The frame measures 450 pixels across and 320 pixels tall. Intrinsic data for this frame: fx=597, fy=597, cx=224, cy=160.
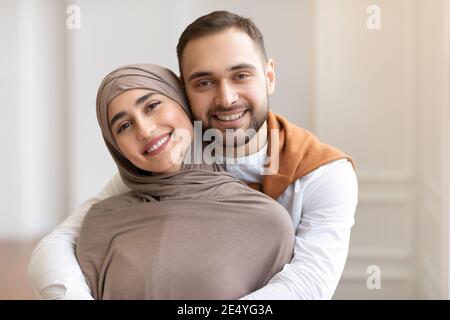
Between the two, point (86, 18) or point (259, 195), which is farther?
point (86, 18)

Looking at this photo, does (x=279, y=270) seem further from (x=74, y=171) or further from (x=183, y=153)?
(x=74, y=171)

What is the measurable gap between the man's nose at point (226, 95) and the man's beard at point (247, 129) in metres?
0.02

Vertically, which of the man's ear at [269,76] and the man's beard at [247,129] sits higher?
the man's ear at [269,76]

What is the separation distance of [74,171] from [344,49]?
2.23 feet

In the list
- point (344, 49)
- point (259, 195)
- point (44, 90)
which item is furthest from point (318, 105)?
point (44, 90)

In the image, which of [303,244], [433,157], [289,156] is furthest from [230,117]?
[433,157]

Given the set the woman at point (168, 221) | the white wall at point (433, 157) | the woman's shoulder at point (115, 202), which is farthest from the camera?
the white wall at point (433, 157)

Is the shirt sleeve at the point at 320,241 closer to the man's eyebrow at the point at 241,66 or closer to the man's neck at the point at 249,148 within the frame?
the man's neck at the point at 249,148

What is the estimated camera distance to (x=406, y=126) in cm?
137

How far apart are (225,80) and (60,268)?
1.36 feet

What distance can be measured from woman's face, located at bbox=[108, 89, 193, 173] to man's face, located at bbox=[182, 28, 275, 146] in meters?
0.05

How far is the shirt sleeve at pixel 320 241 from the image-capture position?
0.93 m

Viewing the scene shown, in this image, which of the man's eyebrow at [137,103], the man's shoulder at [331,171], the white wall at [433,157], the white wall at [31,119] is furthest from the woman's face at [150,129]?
the white wall at [433,157]

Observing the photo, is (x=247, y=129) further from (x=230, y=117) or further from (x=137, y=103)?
(x=137, y=103)
